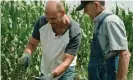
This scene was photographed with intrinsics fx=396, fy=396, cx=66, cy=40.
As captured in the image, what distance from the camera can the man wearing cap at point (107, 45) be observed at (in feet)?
9.25

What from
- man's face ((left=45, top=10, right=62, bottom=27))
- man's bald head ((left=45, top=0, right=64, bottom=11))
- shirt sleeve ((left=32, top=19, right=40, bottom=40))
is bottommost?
shirt sleeve ((left=32, top=19, right=40, bottom=40))

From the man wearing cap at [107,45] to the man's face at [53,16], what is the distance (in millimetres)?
197

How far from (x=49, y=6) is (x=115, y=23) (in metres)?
0.57

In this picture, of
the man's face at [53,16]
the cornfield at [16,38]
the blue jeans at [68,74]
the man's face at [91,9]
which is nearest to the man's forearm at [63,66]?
the blue jeans at [68,74]

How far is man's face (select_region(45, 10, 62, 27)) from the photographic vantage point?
3.04 m

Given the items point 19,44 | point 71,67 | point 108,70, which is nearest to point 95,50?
point 108,70

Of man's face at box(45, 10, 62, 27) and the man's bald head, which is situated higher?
the man's bald head

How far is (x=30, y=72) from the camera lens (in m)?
5.20

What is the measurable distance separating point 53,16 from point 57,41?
0.28 m

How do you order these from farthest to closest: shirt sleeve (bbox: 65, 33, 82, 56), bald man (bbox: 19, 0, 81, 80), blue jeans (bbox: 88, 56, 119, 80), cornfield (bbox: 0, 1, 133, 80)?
cornfield (bbox: 0, 1, 133, 80) < shirt sleeve (bbox: 65, 33, 82, 56) < bald man (bbox: 19, 0, 81, 80) < blue jeans (bbox: 88, 56, 119, 80)

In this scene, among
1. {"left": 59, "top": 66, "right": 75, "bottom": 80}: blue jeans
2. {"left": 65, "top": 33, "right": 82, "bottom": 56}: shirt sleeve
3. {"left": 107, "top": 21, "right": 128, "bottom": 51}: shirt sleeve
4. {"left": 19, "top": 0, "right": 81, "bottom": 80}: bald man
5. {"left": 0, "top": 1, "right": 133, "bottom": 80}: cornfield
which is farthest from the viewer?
{"left": 0, "top": 1, "right": 133, "bottom": 80}: cornfield

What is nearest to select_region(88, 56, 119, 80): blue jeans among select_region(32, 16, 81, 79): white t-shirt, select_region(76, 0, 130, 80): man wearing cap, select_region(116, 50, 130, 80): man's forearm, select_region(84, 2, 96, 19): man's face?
select_region(76, 0, 130, 80): man wearing cap

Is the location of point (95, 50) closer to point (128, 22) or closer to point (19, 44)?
point (19, 44)

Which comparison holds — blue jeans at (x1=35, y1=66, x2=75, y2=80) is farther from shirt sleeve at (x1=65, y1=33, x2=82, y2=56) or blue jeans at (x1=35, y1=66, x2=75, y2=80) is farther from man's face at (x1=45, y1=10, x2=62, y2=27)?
man's face at (x1=45, y1=10, x2=62, y2=27)
